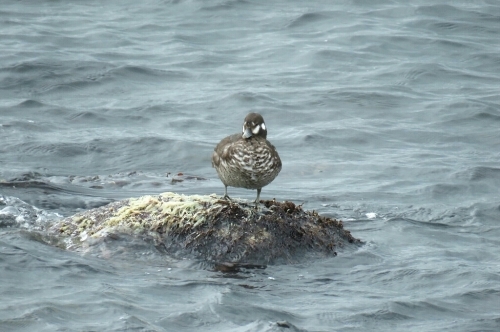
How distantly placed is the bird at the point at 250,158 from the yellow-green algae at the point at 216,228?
0.78ft

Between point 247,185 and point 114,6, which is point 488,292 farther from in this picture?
point 114,6

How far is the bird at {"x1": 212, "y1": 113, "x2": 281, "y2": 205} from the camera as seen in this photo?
862 cm

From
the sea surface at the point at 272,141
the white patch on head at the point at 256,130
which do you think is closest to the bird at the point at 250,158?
the white patch on head at the point at 256,130

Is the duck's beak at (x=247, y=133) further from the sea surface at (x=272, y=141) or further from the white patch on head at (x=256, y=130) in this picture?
the sea surface at (x=272, y=141)

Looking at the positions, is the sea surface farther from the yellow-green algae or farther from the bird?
the bird

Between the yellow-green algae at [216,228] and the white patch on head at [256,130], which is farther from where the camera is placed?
the white patch on head at [256,130]

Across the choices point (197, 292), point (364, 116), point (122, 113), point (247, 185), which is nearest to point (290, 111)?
point (364, 116)

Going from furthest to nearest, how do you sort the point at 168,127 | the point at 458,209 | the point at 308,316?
1. the point at 168,127
2. the point at 458,209
3. the point at 308,316

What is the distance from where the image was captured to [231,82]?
17719 millimetres

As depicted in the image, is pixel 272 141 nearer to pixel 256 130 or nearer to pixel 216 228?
pixel 256 130

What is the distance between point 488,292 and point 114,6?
53.3ft

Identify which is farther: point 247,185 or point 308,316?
point 247,185

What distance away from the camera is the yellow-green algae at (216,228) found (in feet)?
28.2

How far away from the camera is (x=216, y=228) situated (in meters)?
8.62
